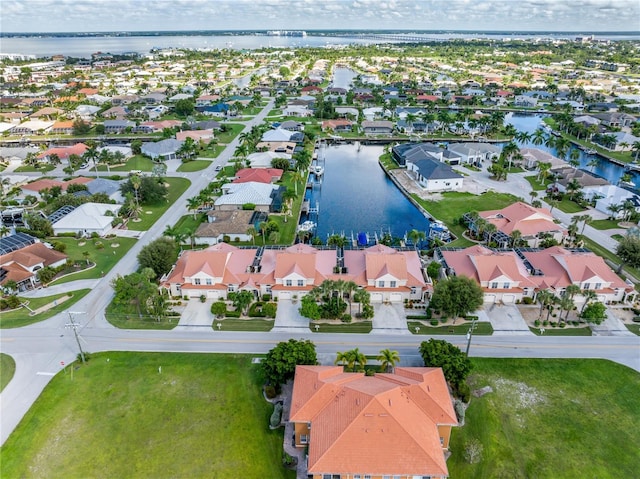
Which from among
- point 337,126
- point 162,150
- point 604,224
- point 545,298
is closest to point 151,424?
point 545,298

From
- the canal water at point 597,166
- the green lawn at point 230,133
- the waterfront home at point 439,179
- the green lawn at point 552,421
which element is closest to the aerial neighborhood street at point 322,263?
the waterfront home at point 439,179

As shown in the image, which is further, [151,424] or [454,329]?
[454,329]

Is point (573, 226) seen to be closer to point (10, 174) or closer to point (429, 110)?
point (429, 110)

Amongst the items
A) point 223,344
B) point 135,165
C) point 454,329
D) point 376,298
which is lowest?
point 135,165

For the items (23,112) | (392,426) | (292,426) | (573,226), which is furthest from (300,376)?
(23,112)

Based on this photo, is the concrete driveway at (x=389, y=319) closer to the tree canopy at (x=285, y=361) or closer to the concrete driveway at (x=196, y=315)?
the tree canopy at (x=285, y=361)

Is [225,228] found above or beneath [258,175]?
beneath

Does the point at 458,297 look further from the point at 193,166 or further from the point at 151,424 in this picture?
the point at 193,166

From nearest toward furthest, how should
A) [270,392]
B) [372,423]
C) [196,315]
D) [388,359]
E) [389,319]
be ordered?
[372,423]
[388,359]
[270,392]
[389,319]
[196,315]
